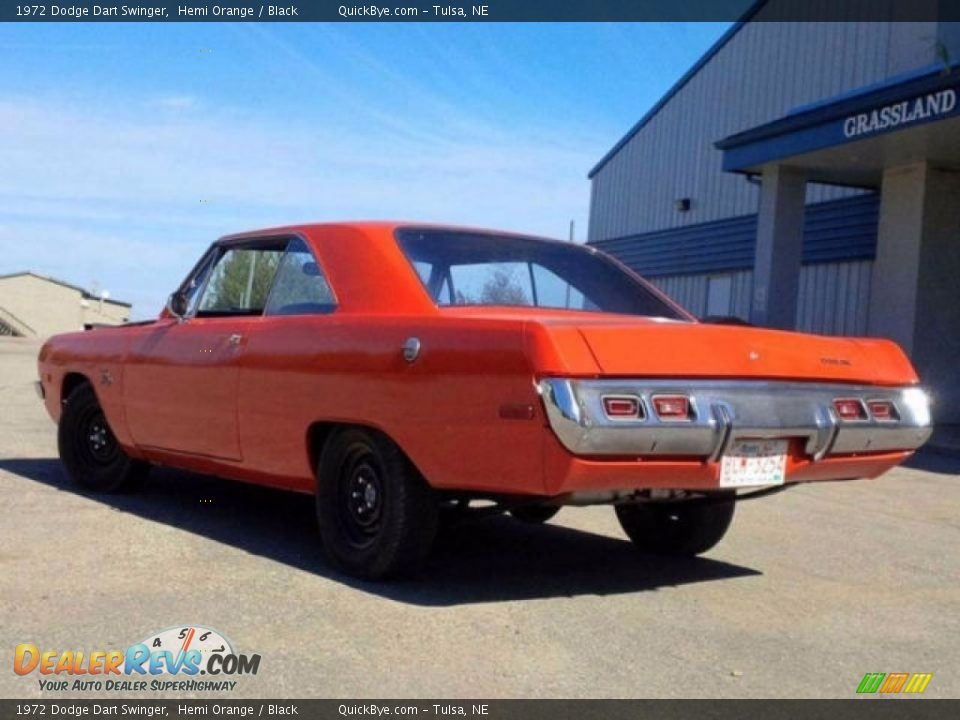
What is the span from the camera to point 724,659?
3.96m

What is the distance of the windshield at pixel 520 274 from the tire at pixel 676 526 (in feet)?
3.13

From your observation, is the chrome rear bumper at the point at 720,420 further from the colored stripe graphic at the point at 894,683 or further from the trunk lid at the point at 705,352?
the colored stripe graphic at the point at 894,683

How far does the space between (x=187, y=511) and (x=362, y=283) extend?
215 centimetres

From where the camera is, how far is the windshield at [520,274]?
5121mm

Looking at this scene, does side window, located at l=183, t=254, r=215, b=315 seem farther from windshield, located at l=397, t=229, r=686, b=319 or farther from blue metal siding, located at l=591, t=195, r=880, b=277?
blue metal siding, located at l=591, t=195, r=880, b=277

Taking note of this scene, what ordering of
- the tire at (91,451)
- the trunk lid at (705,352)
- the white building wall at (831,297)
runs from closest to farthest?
the trunk lid at (705,352) → the tire at (91,451) → the white building wall at (831,297)

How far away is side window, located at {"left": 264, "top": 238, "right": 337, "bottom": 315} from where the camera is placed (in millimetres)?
5234

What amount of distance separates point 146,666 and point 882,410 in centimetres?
306

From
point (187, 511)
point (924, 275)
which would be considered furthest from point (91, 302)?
point (187, 511)

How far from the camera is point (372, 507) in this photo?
4770 mm

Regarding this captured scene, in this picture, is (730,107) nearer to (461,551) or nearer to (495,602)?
(461,551)

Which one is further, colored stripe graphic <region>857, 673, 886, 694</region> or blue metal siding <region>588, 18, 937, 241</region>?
blue metal siding <region>588, 18, 937, 241</region>

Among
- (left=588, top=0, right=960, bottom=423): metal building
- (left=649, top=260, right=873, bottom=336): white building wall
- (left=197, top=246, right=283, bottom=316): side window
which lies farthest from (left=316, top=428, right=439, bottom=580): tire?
(left=649, top=260, right=873, bottom=336): white building wall

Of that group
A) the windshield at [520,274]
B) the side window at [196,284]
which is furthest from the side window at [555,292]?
the side window at [196,284]
